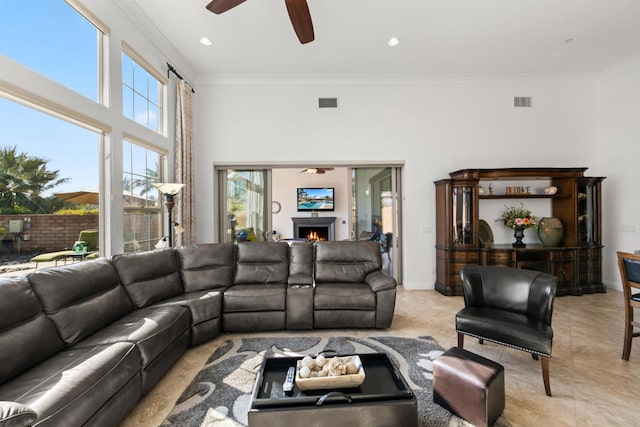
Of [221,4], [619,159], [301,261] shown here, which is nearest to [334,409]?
[301,261]

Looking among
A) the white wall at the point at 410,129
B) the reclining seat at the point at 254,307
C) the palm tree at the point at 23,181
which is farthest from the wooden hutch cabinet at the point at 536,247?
the palm tree at the point at 23,181

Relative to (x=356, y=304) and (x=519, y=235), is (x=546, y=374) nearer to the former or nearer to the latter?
(x=356, y=304)

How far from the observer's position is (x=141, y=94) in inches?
146

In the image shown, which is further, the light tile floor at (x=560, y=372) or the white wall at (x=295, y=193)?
the white wall at (x=295, y=193)

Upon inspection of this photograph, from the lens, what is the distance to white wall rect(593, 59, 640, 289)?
447 cm

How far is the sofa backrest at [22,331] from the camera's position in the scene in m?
1.61

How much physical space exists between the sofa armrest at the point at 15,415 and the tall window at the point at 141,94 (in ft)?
9.97

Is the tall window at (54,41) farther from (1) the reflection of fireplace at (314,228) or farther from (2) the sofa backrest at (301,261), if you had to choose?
(1) the reflection of fireplace at (314,228)

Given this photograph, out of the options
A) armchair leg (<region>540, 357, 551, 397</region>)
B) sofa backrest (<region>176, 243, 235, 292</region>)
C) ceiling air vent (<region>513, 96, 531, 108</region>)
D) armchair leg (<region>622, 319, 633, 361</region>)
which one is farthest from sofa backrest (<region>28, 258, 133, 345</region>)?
ceiling air vent (<region>513, 96, 531, 108</region>)

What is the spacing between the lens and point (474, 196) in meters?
4.50

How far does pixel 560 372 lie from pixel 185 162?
505cm

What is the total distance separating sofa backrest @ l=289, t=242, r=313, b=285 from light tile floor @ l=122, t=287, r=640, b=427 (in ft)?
2.44

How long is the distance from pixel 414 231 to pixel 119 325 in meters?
4.29

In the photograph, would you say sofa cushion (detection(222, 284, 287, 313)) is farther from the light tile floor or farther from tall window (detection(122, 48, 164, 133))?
tall window (detection(122, 48, 164, 133))
